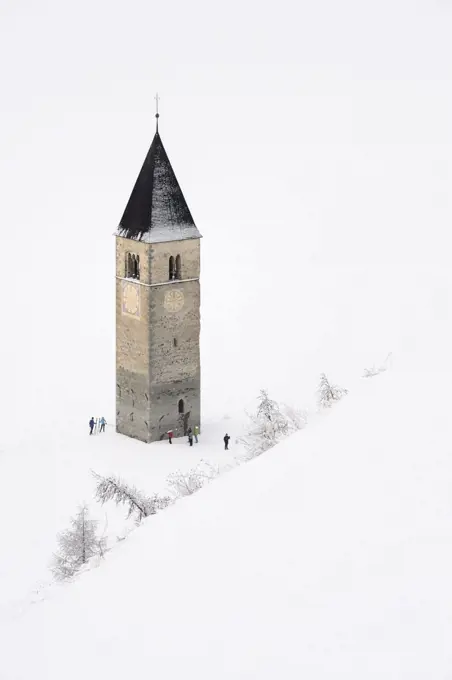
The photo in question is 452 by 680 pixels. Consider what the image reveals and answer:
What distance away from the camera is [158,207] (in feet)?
169

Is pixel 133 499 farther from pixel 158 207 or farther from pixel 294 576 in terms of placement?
pixel 158 207

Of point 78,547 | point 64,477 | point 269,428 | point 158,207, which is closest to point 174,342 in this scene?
point 158,207

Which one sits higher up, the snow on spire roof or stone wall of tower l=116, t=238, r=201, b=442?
the snow on spire roof

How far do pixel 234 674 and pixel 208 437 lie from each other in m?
29.1

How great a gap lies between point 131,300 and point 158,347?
6.07 feet

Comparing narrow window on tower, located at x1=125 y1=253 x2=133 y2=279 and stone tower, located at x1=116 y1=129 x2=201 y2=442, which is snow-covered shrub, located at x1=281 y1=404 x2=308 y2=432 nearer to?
stone tower, located at x1=116 y1=129 x2=201 y2=442

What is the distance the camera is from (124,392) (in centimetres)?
5341

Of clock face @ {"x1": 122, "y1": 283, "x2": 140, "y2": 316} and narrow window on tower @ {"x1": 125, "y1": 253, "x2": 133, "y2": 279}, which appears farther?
narrow window on tower @ {"x1": 125, "y1": 253, "x2": 133, "y2": 279}

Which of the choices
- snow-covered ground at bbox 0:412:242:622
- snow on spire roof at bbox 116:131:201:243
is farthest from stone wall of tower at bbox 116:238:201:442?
snow-covered ground at bbox 0:412:242:622

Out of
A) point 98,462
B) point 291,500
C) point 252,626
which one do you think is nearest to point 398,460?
point 291,500

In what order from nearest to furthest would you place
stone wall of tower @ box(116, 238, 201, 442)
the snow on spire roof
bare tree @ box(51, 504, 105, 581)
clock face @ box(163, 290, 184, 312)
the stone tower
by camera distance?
bare tree @ box(51, 504, 105, 581), the snow on spire roof, the stone tower, stone wall of tower @ box(116, 238, 201, 442), clock face @ box(163, 290, 184, 312)

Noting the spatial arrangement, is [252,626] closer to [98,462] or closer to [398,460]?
[398,460]

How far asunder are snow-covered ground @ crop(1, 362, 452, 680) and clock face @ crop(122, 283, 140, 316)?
2160 centimetres

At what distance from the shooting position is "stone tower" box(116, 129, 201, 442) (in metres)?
51.5
